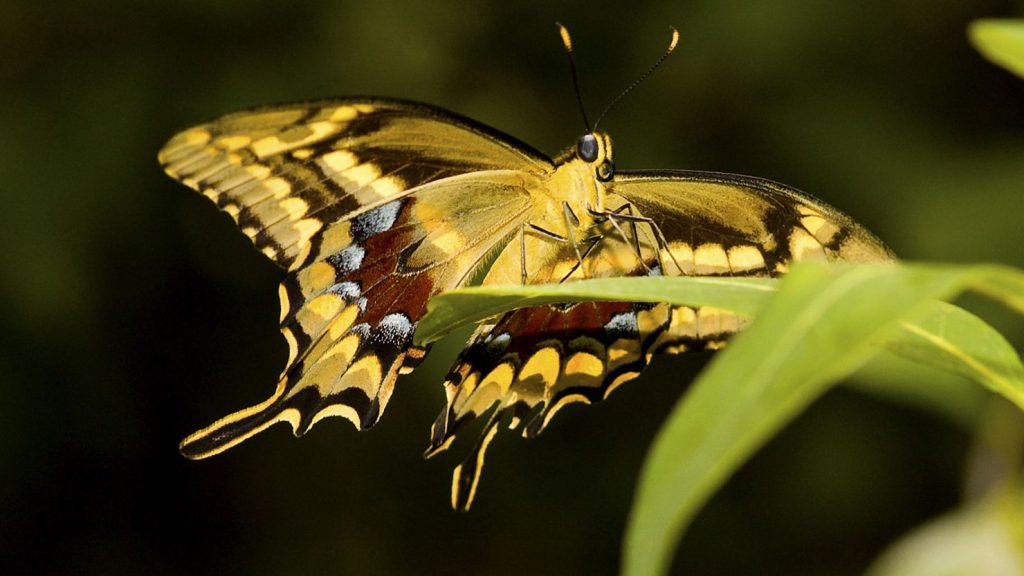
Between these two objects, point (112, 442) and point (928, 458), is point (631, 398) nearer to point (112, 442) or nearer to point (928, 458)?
point (928, 458)

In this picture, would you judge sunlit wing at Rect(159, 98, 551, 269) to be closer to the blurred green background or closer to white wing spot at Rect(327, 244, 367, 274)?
white wing spot at Rect(327, 244, 367, 274)

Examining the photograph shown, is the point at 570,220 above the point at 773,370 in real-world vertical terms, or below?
above

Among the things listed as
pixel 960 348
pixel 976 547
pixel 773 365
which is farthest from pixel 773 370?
pixel 960 348

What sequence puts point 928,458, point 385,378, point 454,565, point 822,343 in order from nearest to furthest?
point 822,343 → point 385,378 → point 928,458 → point 454,565

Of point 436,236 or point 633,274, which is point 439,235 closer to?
point 436,236

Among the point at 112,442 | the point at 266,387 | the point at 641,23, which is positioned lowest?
the point at 112,442

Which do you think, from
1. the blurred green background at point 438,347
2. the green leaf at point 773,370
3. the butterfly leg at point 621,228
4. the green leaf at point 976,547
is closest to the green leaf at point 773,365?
the green leaf at point 773,370

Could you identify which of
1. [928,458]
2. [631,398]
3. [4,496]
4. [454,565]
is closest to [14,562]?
[4,496]
